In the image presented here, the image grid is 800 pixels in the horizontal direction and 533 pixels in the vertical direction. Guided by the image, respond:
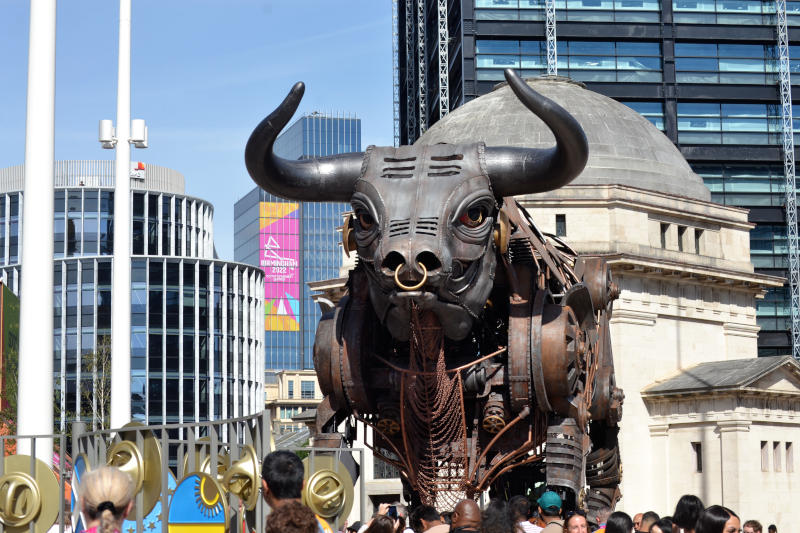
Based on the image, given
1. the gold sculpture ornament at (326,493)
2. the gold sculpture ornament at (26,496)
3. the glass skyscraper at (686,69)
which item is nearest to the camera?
the gold sculpture ornament at (26,496)

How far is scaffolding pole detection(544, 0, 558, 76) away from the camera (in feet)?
249

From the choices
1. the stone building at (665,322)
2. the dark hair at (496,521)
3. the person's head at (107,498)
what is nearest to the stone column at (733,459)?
the stone building at (665,322)

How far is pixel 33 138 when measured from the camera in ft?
44.1

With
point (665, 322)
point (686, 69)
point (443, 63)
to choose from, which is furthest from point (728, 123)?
point (665, 322)

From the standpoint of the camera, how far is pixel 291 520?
606cm

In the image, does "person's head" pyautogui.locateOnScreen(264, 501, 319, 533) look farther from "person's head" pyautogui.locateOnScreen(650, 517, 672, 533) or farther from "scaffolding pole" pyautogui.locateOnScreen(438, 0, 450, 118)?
"scaffolding pole" pyautogui.locateOnScreen(438, 0, 450, 118)

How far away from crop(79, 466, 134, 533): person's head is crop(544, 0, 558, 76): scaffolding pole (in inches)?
2794

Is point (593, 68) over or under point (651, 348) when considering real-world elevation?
over

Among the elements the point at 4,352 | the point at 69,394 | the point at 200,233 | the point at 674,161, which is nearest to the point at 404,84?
the point at 200,233

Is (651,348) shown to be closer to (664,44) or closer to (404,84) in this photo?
(664,44)

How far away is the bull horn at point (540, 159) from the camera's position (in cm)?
1046

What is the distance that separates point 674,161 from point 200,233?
2274 inches

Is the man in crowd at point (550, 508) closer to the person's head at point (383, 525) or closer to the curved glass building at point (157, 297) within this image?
the person's head at point (383, 525)

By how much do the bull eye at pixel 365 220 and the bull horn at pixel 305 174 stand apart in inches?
26.0
